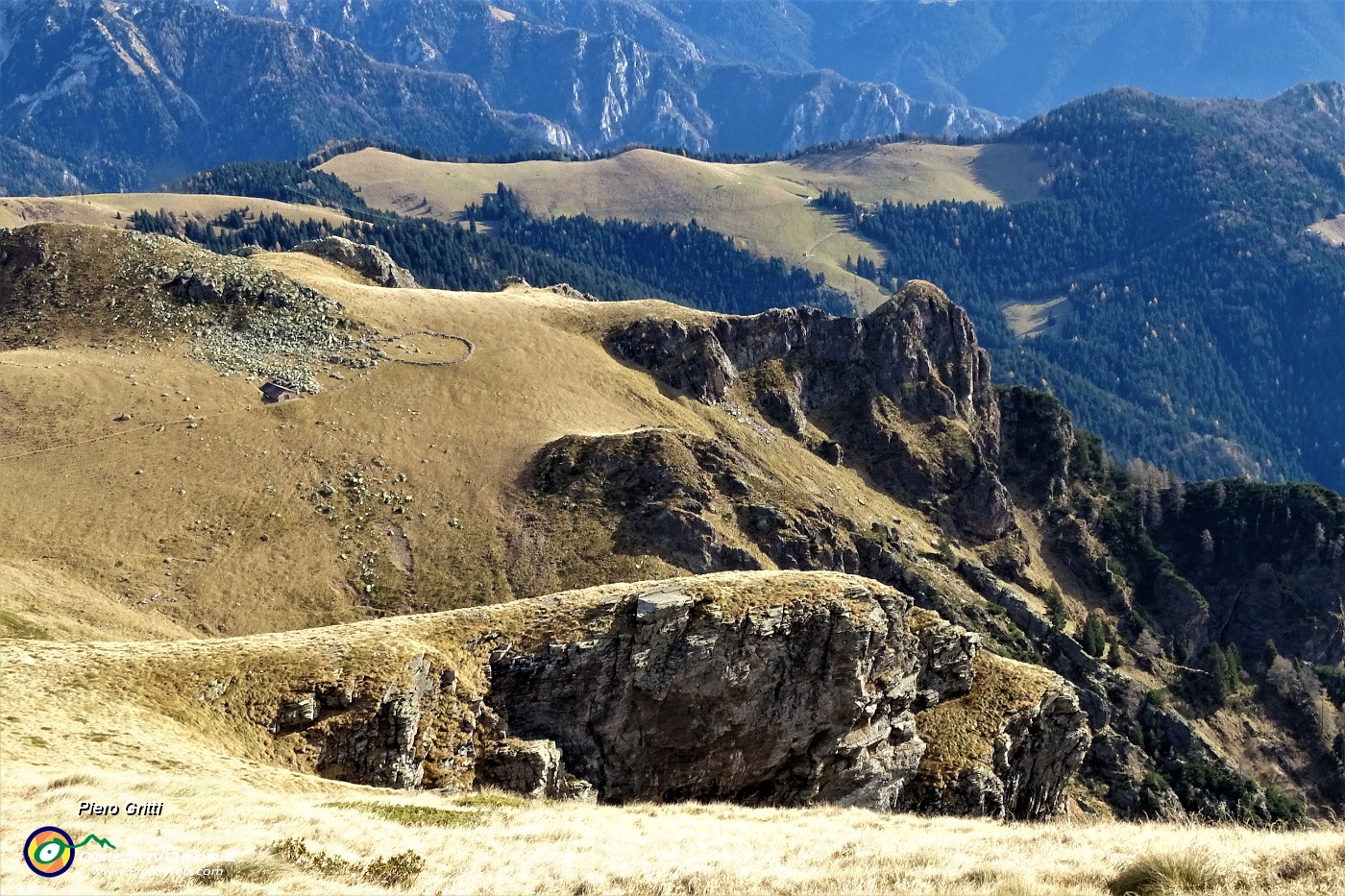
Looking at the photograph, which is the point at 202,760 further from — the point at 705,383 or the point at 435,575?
the point at 705,383

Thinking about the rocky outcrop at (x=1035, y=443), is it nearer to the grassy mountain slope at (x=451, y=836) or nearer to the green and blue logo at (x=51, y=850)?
the grassy mountain slope at (x=451, y=836)

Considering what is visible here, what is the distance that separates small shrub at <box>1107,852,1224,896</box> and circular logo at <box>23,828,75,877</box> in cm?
2702

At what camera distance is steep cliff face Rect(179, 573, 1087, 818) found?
4594cm

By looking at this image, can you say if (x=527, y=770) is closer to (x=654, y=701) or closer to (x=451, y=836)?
(x=654, y=701)

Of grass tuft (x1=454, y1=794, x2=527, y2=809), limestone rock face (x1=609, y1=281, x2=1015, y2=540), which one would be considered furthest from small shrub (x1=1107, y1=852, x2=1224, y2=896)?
limestone rock face (x1=609, y1=281, x2=1015, y2=540)

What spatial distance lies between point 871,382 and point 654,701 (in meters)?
116

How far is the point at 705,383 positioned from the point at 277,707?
101 meters

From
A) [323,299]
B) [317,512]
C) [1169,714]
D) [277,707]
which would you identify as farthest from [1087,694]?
[277,707]

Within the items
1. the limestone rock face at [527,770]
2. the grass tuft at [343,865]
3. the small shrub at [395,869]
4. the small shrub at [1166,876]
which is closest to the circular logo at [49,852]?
the grass tuft at [343,865]

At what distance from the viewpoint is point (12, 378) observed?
9462 centimetres

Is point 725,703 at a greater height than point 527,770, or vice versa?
point 725,703

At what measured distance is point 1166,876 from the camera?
26.3 metres

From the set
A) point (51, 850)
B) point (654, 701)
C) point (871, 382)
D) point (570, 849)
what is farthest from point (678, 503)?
point (51, 850)

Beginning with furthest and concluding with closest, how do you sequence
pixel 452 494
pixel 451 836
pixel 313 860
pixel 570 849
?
pixel 452 494, pixel 451 836, pixel 570 849, pixel 313 860
